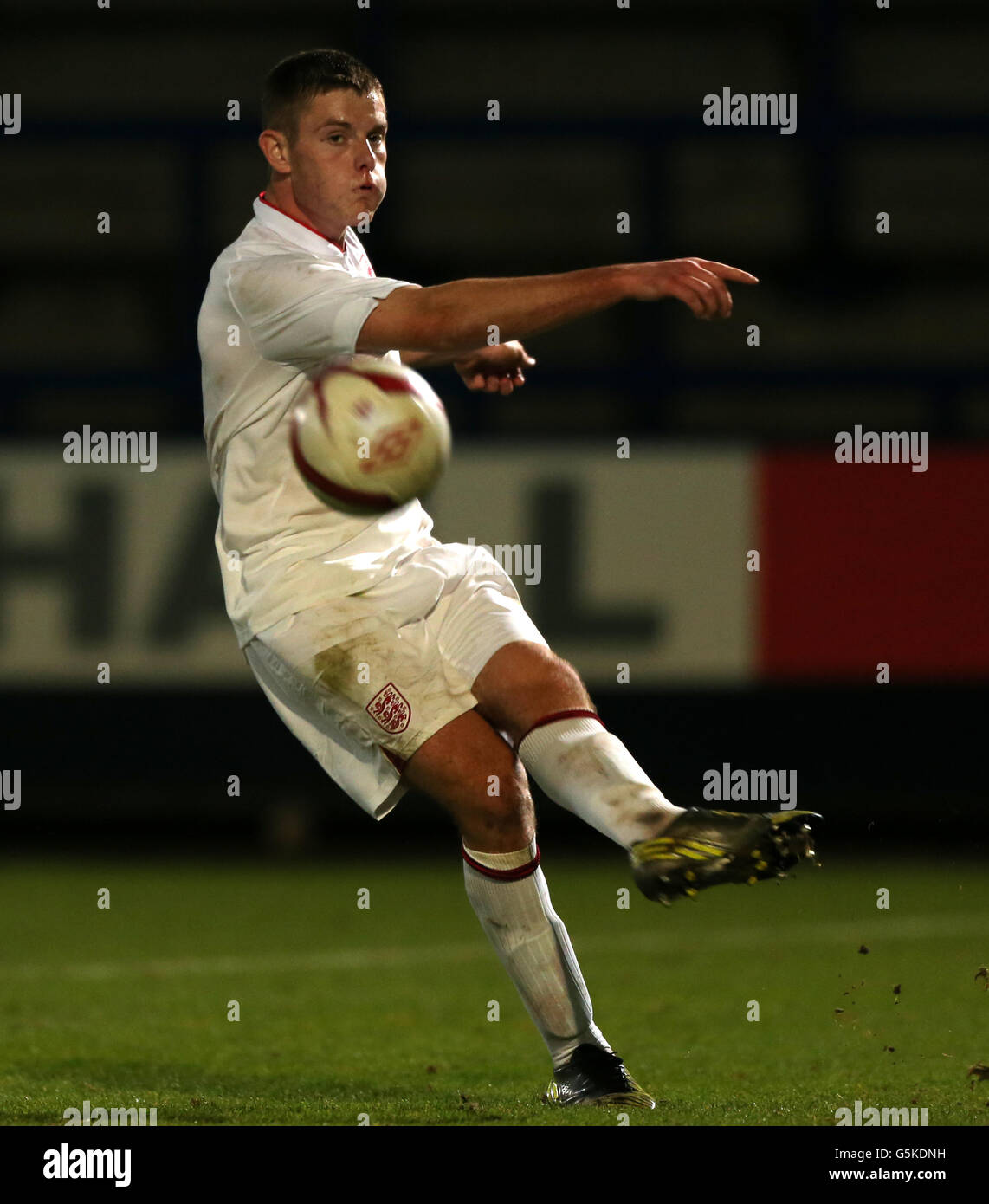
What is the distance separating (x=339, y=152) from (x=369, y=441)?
680mm

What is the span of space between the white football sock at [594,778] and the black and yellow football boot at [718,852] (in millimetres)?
81

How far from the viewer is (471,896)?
4148 mm

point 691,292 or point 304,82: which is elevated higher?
point 304,82

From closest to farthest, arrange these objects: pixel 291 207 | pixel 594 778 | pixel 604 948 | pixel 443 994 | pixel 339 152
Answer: pixel 594 778 < pixel 339 152 < pixel 291 207 < pixel 443 994 < pixel 604 948

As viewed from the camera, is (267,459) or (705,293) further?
(267,459)

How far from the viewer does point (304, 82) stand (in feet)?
13.3

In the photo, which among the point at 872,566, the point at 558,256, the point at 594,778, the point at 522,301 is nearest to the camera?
the point at 522,301

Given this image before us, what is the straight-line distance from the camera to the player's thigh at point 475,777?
3916mm

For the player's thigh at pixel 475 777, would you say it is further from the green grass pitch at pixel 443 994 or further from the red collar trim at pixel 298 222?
the red collar trim at pixel 298 222

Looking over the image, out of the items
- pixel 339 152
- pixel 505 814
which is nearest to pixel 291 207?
pixel 339 152

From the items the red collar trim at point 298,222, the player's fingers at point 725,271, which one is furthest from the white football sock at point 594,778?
the red collar trim at point 298,222

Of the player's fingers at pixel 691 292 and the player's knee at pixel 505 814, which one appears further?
the player's knee at pixel 505 814

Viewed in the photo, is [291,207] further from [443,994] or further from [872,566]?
[872,566]

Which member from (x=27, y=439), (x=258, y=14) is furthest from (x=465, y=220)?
(x=27, y=439)
